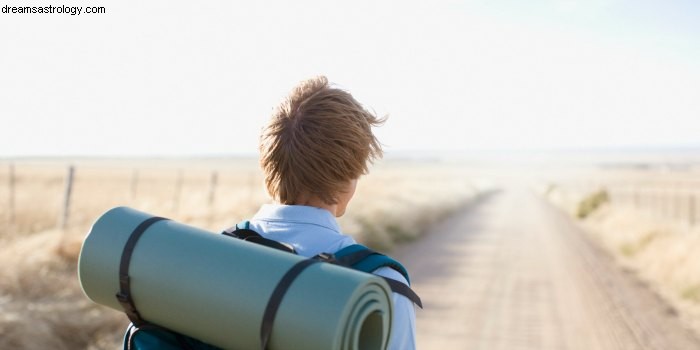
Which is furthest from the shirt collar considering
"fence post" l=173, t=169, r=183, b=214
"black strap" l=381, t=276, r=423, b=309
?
"fence post" l=173, t=169, r=183, b=214

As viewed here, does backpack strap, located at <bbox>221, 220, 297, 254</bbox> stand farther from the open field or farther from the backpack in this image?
the open field

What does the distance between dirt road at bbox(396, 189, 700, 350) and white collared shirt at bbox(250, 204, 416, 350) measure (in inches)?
221

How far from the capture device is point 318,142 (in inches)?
64.4

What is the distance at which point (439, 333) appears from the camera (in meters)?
7.56

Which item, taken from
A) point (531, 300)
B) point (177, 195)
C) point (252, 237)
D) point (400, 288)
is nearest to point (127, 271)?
point (252, 237)

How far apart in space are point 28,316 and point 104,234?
3.99 meters

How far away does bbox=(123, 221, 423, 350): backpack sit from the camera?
154 cm

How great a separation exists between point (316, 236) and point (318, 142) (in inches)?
9.4

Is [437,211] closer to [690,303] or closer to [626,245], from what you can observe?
[626,245]

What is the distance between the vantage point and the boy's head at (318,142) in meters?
1.64

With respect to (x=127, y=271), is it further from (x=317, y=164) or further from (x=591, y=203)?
(x=591, y=203)

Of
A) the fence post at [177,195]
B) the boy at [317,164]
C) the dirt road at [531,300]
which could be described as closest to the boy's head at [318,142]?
the boy at [317,164]

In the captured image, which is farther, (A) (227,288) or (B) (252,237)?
(B) (252,237)

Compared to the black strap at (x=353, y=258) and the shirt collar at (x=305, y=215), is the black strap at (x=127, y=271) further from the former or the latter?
the black strap at (x=353, y=258)
